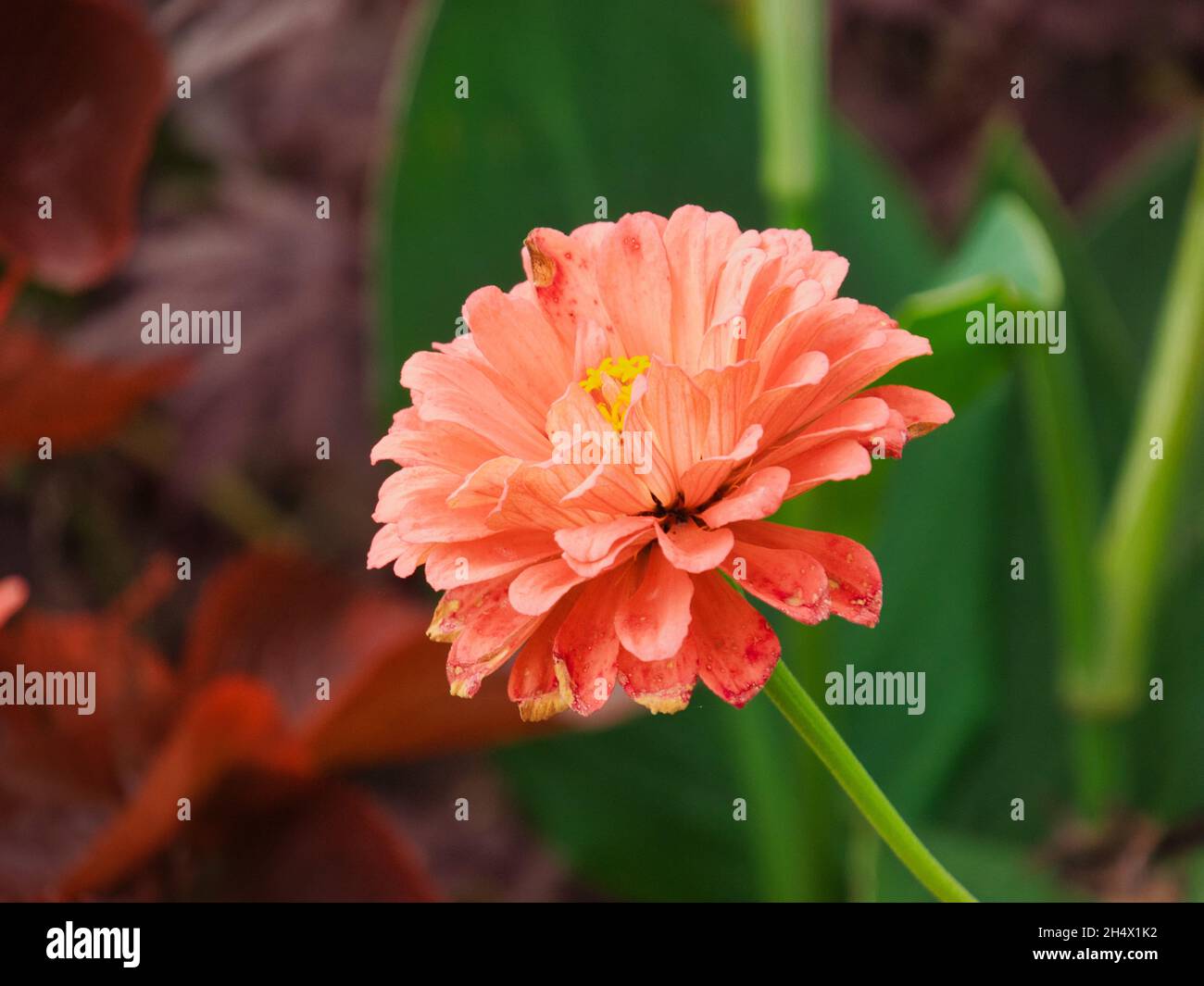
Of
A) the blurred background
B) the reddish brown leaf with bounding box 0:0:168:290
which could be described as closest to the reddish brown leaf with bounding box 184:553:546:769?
the blurred background

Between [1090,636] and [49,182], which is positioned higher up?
[49,182]

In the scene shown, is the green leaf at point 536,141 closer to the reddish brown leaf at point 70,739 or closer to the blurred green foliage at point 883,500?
the blurred green foliage at point 883,500

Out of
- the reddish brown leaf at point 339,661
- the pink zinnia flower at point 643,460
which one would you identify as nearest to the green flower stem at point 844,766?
the pink zinnia flower at point 643,460

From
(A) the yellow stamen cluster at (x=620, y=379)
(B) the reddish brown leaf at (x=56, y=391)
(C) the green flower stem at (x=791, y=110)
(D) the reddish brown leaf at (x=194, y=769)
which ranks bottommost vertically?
(D) the reddish brown leaf at (x=194, y=769)

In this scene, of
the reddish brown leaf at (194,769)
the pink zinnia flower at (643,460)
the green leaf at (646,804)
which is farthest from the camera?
the green leaf at (646,804)

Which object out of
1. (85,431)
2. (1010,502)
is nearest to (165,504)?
(85,431)

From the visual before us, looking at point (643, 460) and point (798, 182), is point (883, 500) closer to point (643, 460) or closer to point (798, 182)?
point (798, 182)

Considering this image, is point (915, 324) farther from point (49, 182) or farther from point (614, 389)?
point (49, 182)
